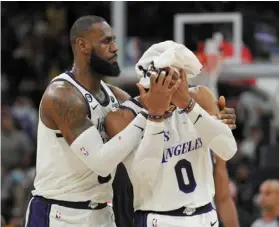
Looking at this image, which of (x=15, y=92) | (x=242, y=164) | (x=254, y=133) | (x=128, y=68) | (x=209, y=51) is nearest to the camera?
(x=209, y=51)

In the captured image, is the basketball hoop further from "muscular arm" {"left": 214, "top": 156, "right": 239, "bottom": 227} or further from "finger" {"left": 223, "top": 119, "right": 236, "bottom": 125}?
"finger" {"left": 223, "top": 119, "right": 236, "bottom": 125}

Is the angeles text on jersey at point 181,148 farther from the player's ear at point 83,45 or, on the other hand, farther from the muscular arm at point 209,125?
the player's ear at point 83,45

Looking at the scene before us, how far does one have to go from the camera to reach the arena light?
1147 centimetres

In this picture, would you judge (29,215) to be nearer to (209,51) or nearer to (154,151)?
(154,151)

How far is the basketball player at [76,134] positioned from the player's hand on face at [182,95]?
0.61 meters

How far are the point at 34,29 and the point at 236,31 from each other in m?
4.96

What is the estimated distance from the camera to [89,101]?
5.51m

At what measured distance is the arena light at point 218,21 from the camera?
11469 millimetres

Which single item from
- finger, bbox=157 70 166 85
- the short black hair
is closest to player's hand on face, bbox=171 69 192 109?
finger, bbox=157 70 166 85

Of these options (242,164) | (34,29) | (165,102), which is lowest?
(242,164)

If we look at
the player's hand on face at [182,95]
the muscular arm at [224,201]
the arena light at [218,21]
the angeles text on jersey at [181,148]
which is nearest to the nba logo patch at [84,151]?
the angeles text on jersey at [181,148]

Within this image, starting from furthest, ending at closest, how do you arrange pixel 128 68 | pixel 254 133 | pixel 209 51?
pixel 254 133 → pixel 128 68 → pixel 209 51

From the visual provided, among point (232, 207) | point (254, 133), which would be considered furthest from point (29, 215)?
point (254, 133)

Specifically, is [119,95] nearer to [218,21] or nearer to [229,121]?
[229,121]
